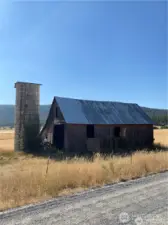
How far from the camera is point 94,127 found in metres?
21.8

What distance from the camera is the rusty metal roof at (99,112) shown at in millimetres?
21734

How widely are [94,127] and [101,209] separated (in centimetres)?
1646

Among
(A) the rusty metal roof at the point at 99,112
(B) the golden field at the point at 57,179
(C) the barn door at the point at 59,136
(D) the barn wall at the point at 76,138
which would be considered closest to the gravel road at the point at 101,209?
(B) the golden field at the point at 57,179

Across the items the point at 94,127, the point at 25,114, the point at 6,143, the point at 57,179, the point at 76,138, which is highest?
the point at 25,114

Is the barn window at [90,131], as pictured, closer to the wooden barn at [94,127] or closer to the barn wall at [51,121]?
the wooden barn at [94,127]

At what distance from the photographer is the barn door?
908 inches

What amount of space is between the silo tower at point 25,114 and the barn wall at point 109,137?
3.99 meters

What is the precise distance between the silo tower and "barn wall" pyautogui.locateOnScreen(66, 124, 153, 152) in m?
3.99

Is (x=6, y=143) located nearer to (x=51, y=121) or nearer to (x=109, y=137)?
(x=51, y=121)

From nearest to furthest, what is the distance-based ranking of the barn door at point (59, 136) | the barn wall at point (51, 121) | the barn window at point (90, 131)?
the barn wall at point (51, 121) → the barn window at point (90, 131) → the barn door at point (59, 136)

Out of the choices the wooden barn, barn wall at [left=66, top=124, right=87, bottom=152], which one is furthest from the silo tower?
barn wall at [left=66, top=124, right=87, bottom=152]

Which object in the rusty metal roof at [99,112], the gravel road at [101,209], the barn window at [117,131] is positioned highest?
the rusty metal roof at [99,112]

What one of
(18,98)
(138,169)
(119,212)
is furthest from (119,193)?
(18,98)

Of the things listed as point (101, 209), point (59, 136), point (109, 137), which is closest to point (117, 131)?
point (109, 137)
